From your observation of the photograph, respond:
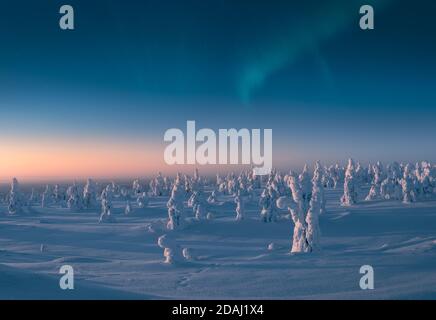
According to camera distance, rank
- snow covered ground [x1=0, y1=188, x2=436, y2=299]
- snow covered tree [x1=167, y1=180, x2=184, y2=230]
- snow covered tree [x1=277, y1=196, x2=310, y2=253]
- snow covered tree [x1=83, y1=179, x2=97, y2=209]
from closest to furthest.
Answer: snow covered ground [x1=0, y1=188, x2=436, y2=299] < snow covered tree [x1=277, y1=196, x2=310, y2=253] < snow covered tree [x1=167, y1=180, x2=184, y2=230] < snow covered tree [x1=83, y1=179, x2=97, y2=209]

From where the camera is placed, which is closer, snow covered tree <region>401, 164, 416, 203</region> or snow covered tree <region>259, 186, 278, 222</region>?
snow covered tree <region>259, 186, 278, 222</region>

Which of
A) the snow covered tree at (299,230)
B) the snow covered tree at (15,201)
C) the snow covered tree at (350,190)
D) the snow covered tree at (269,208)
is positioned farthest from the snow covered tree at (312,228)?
the snow covered tree at (15,201)

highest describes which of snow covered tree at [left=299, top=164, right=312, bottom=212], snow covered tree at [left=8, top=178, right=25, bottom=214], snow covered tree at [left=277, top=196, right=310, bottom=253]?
snow covered tree at [left=299, top=164, right=312, bottom=212]

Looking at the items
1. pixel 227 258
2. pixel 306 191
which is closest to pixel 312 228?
pixel 306 191

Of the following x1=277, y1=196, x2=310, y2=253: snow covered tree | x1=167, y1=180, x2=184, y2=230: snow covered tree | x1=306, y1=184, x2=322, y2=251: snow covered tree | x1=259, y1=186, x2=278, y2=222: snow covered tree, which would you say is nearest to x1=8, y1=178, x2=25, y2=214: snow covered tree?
x1=167, y1=180, x2=184, y2=230: snow covered tree

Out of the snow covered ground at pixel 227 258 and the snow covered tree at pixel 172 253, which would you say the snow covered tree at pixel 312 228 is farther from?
the snow covered tree at pixel 172 253

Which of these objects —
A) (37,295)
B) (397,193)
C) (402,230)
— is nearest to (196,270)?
(37,295)

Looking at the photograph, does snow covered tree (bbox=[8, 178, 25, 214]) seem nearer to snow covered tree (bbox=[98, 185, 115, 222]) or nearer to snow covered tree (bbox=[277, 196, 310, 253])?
snow covered tree (bbox=[98, 185, 115, 222])

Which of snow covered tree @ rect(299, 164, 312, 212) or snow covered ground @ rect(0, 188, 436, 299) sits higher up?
snow covered tree @ rect(299, 164, 312, 212)

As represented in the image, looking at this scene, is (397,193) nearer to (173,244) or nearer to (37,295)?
(173,244)
